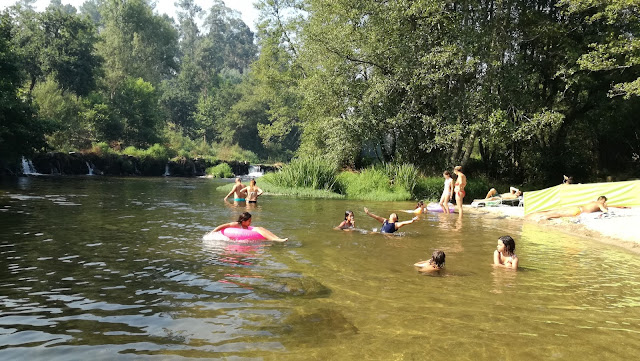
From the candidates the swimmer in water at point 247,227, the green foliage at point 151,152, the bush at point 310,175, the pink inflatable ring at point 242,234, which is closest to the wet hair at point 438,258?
the swimmer in water at point 247,227

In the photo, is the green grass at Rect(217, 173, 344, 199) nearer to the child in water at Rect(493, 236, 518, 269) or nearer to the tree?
the child in water at Rect(493, 236, 518, 269)

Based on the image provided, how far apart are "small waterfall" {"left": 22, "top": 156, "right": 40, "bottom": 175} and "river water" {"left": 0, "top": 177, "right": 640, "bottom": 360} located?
30.1 metres

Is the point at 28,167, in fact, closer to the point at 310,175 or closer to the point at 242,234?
the point at 310,175

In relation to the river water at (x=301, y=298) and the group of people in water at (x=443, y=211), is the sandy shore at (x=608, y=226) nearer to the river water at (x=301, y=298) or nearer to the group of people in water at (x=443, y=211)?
the group of people in water at (x=443, y=211)

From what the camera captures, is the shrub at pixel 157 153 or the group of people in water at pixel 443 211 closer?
the group of people in water at pixel 443 211

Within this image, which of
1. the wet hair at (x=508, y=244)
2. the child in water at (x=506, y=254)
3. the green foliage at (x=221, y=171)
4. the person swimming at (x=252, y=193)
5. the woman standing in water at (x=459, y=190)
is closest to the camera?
the child in water at (x=506, y=254)

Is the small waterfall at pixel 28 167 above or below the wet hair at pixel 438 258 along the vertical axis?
above

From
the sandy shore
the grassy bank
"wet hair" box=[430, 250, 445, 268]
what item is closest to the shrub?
the grassy bank

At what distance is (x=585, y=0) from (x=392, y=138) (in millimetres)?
13915

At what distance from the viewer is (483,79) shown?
27156 mm

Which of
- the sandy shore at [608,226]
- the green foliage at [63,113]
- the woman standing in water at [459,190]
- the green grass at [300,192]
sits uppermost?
the green foliage at [63,113]

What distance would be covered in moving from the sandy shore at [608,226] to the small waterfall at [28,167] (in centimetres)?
4008

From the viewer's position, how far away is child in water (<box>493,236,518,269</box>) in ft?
29.8

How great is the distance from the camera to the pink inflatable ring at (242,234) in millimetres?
11109
